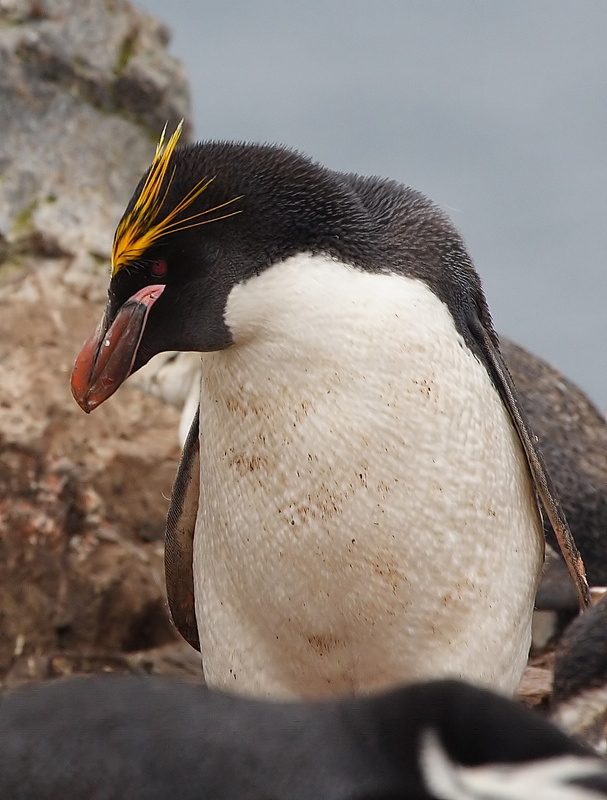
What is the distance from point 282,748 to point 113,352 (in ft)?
4.89

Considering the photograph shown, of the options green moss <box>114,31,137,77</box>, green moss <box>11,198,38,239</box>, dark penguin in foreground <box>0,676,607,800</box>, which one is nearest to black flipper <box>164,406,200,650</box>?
dark penguin in foreground <box>0,676,607,800</box>

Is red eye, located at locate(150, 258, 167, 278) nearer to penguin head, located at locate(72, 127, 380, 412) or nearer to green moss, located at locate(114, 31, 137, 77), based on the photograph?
penguin head, located at locate(72, 127, 380, 412)

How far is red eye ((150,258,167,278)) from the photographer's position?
295 cm

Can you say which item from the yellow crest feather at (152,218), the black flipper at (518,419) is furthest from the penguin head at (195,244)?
the black flipper at (518,419)

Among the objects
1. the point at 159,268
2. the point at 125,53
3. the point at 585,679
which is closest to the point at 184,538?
the point at 159,268

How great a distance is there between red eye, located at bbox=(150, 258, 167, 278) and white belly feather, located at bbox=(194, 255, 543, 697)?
0.17 metres

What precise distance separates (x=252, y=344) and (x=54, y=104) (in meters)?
3.97

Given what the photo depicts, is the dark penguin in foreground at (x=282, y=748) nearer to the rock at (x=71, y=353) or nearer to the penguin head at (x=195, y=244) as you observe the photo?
the penguin head at (x=195, y=244)

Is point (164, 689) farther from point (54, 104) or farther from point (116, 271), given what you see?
point (54, 104)

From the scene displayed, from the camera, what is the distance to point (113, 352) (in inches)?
116

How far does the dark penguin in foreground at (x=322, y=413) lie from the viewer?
9.54 feet

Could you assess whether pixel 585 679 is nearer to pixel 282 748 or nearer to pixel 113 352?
pixel 113 352

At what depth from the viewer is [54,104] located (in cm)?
654

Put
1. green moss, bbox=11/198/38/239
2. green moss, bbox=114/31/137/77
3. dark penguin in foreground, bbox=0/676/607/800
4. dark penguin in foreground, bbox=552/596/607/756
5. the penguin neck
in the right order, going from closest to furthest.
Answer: dark penguin in foreground, bbox=0/676/607/800, the penguin neck, dark penguin in foreground, bbox=552/596/607/756, green moss, bbox=11/198/38/239, green moss, bbox=114/31/137/77
